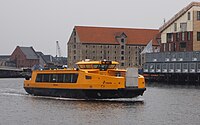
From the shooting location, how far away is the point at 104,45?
628 feet

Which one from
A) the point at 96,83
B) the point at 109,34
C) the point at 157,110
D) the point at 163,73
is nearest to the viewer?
the point at 157,110

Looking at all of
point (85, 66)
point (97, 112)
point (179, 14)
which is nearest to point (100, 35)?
point (179, 14)

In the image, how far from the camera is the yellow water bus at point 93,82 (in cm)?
5322

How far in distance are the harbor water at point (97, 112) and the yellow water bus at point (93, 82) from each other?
968 mm

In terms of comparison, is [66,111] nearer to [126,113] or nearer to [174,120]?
[126,113]

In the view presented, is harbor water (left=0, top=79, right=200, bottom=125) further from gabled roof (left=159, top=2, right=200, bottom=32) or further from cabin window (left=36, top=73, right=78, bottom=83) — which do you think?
gabled roof (left=159, top=2, right=200, bottom=32)

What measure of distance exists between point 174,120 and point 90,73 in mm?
15973

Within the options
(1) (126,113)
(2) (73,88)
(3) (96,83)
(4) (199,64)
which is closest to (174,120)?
(1) (126,113)

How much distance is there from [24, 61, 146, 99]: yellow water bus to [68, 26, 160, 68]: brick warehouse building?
124068 millimetres

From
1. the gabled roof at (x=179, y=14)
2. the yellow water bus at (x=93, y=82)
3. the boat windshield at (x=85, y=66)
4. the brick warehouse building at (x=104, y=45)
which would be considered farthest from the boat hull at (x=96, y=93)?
the brick warehouse building at (x=104, y=45)

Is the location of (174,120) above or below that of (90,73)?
below

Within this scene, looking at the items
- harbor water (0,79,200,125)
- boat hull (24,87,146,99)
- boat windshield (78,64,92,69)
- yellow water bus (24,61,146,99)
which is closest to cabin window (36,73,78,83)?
yellow water bus (24,61,146,99)

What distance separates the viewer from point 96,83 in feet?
176

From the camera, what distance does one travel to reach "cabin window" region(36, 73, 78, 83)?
186 ft
